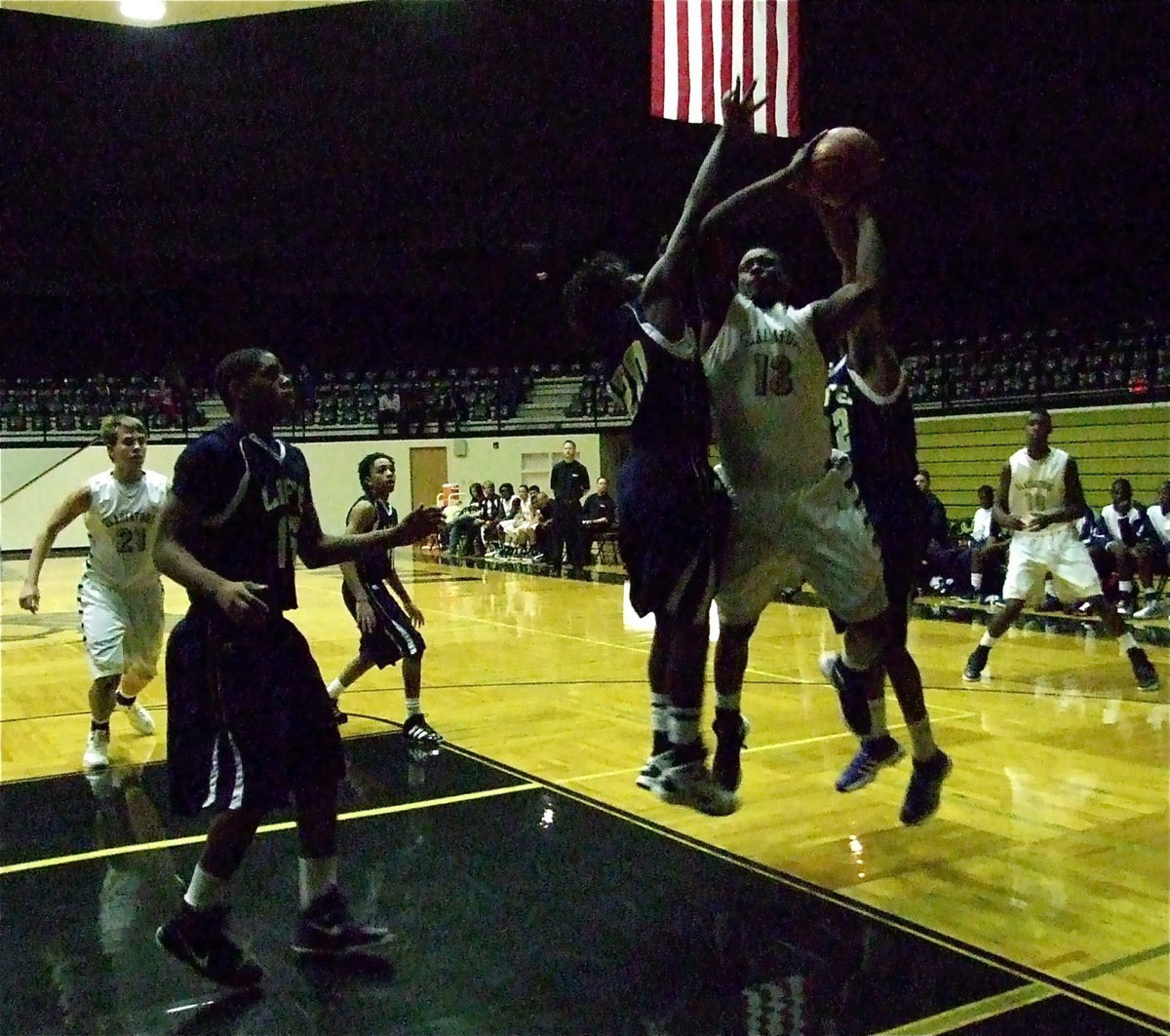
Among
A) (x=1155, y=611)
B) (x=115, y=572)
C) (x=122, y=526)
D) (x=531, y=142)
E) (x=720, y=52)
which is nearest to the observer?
(x=122, y=526)

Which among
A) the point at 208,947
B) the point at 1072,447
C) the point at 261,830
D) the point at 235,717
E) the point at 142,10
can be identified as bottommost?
the point at 261,830

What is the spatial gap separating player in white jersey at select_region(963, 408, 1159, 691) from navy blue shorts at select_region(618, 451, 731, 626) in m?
4.16

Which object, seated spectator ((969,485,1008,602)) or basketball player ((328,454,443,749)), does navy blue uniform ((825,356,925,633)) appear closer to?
basketball player ((328,454,443,749))

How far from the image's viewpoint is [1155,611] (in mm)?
9789

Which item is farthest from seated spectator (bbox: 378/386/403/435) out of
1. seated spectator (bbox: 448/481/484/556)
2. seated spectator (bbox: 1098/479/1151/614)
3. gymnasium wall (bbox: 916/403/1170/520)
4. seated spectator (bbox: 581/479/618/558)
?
seated spectator (bbox: 1098/479/1151/614)

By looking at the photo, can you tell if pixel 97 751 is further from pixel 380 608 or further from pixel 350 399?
pixel 350 399

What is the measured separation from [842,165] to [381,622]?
3.41 metres

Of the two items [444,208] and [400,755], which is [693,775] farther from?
[444,208]

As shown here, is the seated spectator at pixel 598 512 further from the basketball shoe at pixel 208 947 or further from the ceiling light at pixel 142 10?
the basketball shoe at pixel 208 947

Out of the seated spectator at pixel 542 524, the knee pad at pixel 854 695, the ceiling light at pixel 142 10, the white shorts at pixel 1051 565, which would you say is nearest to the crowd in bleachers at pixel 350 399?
the seated spectator at pixel 542 524

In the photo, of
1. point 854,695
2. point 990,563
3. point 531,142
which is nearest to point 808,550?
point 854,695

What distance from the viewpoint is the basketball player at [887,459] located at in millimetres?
3598

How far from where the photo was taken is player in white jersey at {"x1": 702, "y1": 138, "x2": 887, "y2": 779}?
330 cm

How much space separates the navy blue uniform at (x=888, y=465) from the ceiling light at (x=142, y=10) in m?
5.92
